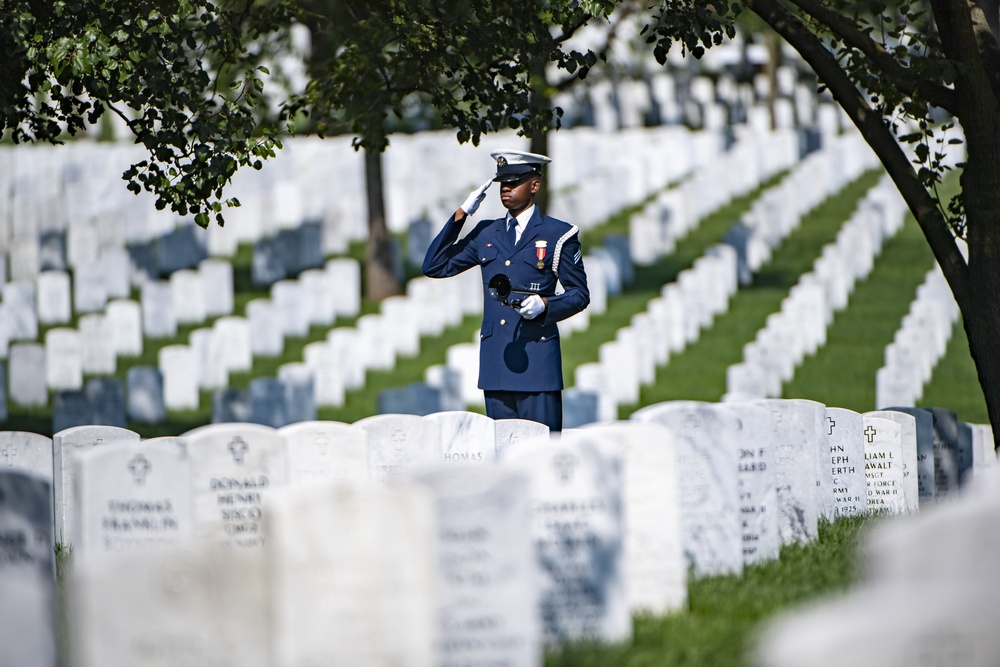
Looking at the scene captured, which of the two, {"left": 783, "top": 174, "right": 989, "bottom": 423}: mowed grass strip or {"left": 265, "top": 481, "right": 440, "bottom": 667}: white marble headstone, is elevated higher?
{"left": 783, "top": 174, "right": 989, "bottom": 423}: mowed grass strip

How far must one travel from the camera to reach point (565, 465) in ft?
16.2

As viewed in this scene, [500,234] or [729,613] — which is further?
[500,234]

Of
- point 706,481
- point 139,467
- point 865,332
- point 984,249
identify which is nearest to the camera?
point 139,467

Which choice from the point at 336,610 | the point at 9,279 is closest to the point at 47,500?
the point at 336,610

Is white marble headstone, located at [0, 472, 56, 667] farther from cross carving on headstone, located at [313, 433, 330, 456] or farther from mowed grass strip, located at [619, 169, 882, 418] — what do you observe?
mowed grass strip, located at [619, 169, 882, 418]

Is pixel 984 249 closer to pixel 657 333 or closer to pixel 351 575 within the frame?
pixel 351 575

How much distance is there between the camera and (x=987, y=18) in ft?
27.6

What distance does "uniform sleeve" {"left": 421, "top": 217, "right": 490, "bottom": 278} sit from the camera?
7156mm

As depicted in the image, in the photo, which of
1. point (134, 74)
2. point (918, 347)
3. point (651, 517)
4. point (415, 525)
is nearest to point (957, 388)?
point (918, 347)

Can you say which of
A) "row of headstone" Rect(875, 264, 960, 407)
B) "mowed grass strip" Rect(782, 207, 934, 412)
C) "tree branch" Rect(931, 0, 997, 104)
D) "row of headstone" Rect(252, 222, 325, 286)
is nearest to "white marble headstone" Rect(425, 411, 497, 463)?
"tree branch" Rect(931, 0, 997, 104)

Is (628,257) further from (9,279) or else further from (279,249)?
(9,279)

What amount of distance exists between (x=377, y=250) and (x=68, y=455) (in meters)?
11.6

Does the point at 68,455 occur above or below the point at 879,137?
below

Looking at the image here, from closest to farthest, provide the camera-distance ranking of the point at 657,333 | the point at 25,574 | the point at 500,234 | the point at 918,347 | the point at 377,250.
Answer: the point at 25,574
the point at 500,234
the point at 918,347
the point at 657,333
the point at 377,250
